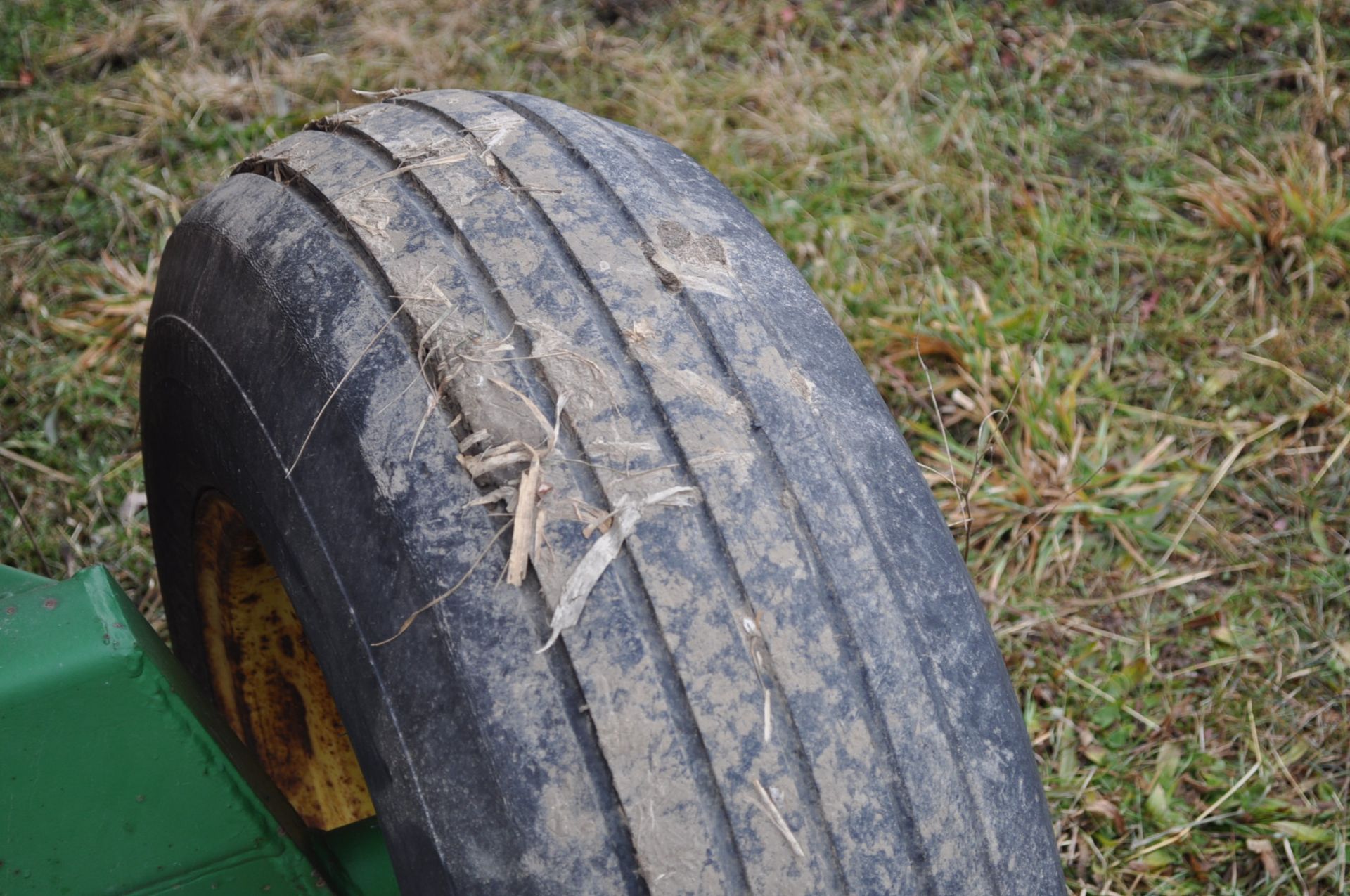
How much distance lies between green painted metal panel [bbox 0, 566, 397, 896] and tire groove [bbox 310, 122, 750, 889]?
0.50 metres

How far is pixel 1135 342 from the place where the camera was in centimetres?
→ 292

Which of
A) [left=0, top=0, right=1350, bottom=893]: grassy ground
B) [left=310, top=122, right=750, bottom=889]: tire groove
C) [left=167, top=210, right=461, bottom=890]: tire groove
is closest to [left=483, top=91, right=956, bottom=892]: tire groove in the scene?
[left=310, top=122, right=750, bottom=889]: tire groove

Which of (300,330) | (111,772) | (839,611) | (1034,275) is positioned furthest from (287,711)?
(1034,275)

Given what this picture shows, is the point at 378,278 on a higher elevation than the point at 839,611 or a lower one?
higher

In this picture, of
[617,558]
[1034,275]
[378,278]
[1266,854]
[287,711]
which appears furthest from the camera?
[1034,275]

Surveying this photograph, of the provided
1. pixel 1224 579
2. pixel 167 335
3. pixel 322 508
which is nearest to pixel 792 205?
pixel 1224 579

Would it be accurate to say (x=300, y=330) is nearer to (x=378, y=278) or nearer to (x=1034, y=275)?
(x=378, y=278)

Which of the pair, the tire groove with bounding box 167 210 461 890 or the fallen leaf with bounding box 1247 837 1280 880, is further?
the fallen leaf with bounding box 1247 837 1280 880

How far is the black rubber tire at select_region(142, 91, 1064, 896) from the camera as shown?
927 mm

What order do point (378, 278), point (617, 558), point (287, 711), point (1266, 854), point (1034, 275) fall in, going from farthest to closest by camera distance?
1. point (1034, 275)
2. point (1266, 854)
3. point (287, 711)
4. point (378, 278)
5. point (617, 558)

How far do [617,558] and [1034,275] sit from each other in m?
2.39

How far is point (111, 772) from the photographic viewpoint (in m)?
1.15

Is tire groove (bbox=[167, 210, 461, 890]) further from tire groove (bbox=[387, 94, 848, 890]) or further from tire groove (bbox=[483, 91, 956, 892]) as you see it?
tire groove (bbox=[483, 91, 956, 892])

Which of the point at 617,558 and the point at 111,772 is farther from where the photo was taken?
the point at 111,772
